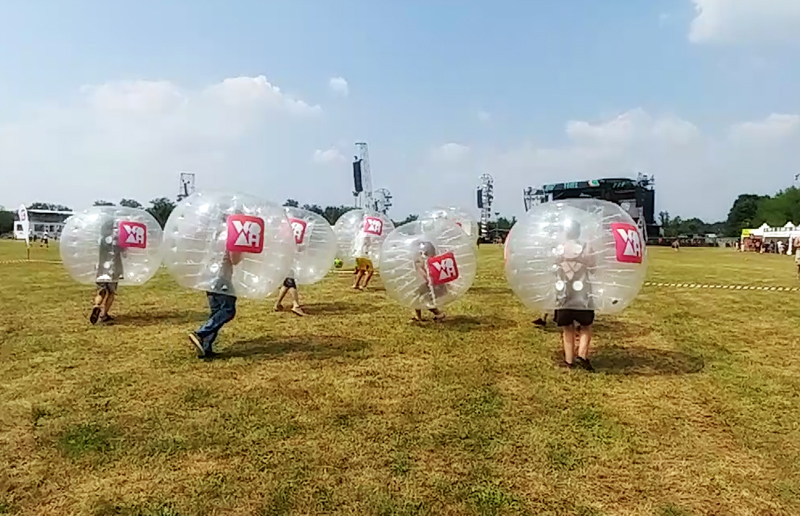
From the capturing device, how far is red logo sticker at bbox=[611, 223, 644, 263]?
719 cm

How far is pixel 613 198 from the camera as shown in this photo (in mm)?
65562

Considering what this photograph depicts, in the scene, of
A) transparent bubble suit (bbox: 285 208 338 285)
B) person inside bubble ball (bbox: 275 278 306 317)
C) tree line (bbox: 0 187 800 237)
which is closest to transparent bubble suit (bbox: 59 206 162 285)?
person inside bubble ball (bbox: 275 278 306 317)

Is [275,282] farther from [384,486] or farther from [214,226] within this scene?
[384,486]

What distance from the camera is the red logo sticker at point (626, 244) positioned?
7188 mm

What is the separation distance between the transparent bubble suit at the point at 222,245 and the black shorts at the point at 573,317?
10.6 feet

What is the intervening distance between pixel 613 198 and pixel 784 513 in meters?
64.4

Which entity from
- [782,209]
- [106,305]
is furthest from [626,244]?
[782,209]

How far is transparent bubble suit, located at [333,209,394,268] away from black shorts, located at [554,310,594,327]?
20.4 ft

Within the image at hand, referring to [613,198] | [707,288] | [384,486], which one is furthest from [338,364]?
[613,198]

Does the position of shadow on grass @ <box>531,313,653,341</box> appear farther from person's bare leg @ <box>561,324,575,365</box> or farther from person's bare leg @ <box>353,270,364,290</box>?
person's bare leg @ <box>353,270,364,290</box>

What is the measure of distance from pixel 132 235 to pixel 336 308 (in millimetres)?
3624

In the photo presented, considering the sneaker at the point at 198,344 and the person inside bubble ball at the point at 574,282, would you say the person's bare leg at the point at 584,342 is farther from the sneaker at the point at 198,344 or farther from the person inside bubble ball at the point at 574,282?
the sneaker at the point at 198,344

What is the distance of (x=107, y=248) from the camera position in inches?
390

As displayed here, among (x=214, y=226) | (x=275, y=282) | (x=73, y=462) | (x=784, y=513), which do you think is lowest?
(x=784, y=513)
